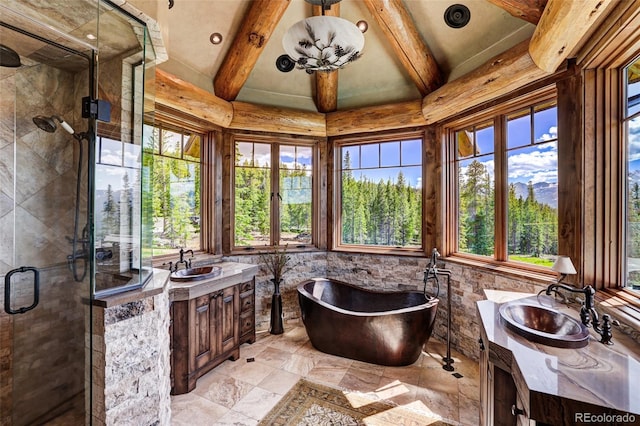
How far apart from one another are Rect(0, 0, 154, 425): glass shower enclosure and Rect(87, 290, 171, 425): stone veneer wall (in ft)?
0.39

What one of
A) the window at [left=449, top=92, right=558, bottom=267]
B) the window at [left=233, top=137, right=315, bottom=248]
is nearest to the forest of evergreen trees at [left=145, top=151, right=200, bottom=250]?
the window at [left=233, top=137, right=315, bottom=248]

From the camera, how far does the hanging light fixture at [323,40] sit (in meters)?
1.84

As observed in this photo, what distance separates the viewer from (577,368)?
3.70ft

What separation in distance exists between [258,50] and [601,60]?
9.63ft

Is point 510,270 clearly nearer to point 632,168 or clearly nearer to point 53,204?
point 632,168

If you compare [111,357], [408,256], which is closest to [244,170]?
[408,256]

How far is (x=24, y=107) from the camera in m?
2.04

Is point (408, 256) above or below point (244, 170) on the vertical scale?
below

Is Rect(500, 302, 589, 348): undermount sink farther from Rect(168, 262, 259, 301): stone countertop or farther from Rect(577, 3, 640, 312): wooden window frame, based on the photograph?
Rect(168, 262, 259, 301): stone countertop

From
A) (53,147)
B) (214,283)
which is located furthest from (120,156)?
(214,283)

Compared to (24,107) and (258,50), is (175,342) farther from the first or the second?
(258,50)

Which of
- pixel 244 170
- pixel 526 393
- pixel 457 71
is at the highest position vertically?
pixel 457 71

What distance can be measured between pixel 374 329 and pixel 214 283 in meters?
1.64

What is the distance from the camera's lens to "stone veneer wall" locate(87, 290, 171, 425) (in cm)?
149
